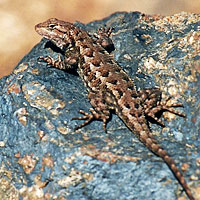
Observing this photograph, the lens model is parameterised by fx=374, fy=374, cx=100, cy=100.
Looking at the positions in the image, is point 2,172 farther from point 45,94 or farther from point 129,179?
point 129,179

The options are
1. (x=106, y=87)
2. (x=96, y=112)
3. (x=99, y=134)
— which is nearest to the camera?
(x=99, y=134)

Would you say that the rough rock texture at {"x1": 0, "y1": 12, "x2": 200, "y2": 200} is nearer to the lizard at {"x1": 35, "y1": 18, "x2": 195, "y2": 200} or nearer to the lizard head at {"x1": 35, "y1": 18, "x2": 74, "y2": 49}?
the lizard at {"x1": 35, "y1": 18, "x2": 195, "y2": 200}

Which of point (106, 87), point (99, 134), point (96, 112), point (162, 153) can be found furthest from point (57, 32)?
point (162, 153)

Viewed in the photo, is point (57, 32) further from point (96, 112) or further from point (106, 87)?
point (96, 112)

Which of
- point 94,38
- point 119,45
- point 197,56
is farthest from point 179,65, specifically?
point 94,38

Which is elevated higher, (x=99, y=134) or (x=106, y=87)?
(x=106, y=87)

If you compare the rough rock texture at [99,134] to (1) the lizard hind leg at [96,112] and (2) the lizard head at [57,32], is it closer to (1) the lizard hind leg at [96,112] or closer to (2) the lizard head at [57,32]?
(1) the lizard hind leg at [96,112]

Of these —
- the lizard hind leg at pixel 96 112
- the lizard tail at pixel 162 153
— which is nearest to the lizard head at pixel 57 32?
the lizard hind leg at pixel 96 112
